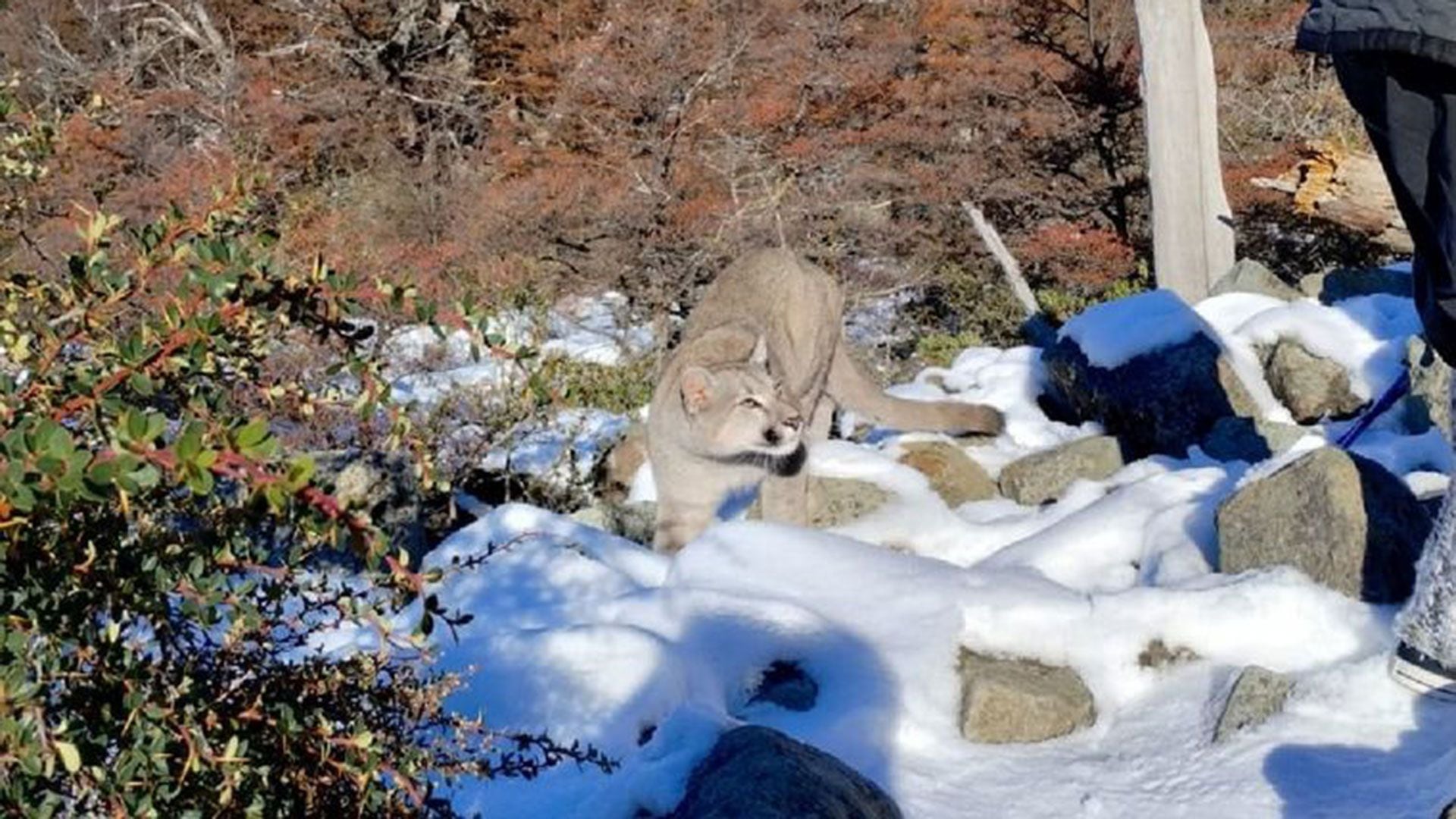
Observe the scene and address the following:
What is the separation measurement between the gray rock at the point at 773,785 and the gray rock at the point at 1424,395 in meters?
4.12

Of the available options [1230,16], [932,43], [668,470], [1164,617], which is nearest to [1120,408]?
[668,470]

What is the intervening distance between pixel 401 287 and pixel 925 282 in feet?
39.7

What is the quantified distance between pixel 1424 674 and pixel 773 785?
1779 millimetres

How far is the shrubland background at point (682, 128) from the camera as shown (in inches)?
476

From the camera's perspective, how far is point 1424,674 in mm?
3527

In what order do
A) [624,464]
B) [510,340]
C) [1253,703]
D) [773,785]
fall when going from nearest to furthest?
[773,785] < [1253,703] < [510,340] < [624,464]

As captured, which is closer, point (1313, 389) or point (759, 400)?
point (759, 400)

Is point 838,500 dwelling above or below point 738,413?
below

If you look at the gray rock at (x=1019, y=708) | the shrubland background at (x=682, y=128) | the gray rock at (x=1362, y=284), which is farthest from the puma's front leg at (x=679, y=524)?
the shrubland background at (x=682, y=128)

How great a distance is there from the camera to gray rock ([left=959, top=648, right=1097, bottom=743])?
3994 millimetres

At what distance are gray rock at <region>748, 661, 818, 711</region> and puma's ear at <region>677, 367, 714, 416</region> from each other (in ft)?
6.38

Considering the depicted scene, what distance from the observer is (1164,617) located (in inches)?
168

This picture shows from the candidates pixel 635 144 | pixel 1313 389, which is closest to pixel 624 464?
pixel 1313 389

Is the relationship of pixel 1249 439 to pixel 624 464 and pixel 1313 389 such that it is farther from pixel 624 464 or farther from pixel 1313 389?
pixel 624 464
